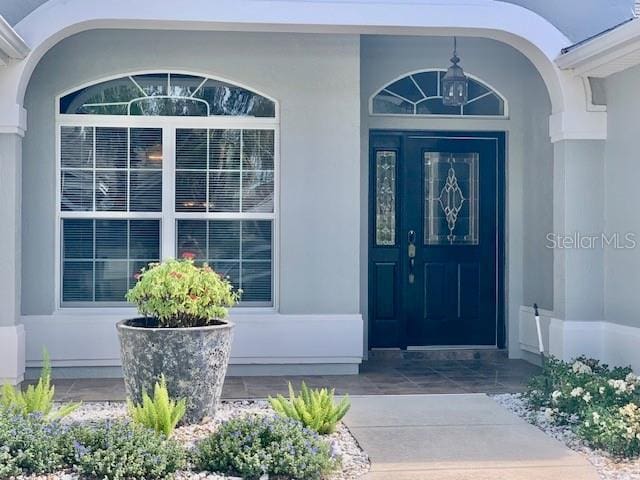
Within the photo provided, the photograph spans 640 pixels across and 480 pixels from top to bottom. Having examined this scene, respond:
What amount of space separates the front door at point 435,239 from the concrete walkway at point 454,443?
7.69 ft

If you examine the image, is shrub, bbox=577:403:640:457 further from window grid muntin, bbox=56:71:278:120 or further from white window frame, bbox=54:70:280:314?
window grid muntin, bbox=56:71:278:120

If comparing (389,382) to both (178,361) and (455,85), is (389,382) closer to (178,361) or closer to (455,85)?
(178,361)

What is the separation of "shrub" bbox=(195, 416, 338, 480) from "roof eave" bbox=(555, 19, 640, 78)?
154 inches

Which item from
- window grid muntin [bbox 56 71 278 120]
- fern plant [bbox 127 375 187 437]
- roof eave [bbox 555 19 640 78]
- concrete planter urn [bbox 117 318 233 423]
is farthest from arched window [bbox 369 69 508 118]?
fern plant [bbox 127 375 187 437]

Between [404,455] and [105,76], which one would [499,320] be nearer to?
[404,455]

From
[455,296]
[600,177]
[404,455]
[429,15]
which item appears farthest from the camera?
[455,296]

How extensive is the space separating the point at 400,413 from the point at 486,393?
1.17 meters

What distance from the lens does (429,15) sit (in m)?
7.14

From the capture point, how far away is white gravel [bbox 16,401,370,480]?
487cm

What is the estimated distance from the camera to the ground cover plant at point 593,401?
17.6 ft

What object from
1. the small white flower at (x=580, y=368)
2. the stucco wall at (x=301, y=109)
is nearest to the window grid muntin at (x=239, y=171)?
the stucco wall at (x=301, y=109)

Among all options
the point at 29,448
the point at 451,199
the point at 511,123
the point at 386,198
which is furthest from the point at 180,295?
the point at 511,123

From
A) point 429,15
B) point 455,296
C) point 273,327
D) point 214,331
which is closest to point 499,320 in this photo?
point 455,296
